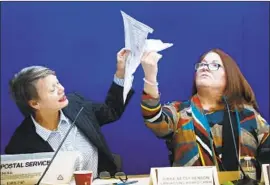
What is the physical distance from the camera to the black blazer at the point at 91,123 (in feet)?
6.59

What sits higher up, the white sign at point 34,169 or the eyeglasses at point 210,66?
the eyeglasses at point 210,66

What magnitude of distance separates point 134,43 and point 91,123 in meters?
0.48

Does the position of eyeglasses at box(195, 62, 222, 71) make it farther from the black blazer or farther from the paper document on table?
the black blazer

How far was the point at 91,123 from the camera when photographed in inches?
82.1

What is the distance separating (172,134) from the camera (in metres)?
2.11

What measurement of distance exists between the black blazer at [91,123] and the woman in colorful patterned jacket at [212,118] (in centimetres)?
16

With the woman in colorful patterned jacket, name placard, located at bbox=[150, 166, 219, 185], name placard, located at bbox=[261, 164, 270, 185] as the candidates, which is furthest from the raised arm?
name placard, located at bbox=[261, 164, 270, 185]

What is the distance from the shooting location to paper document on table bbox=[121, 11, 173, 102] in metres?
2.03

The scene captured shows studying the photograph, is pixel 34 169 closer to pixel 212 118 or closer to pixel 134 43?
pixel 134 43

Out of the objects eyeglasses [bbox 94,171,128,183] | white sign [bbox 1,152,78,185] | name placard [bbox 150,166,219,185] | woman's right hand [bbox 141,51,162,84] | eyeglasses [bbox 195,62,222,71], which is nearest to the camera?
name placard [bbox 150,166,219,185]

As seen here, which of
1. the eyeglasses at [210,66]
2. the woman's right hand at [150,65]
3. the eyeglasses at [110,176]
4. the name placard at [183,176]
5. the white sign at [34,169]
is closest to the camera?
the name placard at [183,176]

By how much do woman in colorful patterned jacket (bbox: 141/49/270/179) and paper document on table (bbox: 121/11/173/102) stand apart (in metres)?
0.05

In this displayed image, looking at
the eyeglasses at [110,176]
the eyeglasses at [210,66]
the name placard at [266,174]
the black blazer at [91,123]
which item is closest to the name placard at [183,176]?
the name placard at [266,174]

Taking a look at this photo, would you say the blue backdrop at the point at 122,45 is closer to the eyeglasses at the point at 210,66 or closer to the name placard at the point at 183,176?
the eyeglasses at the point at 210,66
